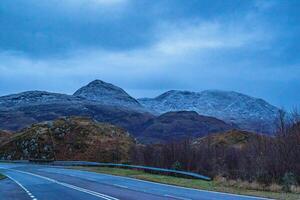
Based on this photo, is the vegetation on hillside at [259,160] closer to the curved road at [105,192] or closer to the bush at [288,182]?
the bush at [288,182]

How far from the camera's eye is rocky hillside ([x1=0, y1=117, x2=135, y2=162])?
73806 millimetres

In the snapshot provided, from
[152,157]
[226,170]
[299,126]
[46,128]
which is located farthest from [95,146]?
[299,126]

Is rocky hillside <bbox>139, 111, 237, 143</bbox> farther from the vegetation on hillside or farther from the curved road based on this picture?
the curved road

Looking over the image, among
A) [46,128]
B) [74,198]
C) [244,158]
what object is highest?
[46,128]

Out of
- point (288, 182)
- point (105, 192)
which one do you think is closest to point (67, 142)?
point (105, 192)

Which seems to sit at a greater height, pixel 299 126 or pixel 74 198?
pixel 299 126

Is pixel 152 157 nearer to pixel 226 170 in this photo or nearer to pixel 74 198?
pixel 226 170

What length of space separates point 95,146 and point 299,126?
5029cm

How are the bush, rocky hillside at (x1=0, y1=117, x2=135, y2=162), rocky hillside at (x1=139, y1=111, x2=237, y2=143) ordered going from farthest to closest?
1. rocky hillside at (x1=139, y1=111, x2=237, y2=143)
2. rocky hillside at (x1=0, y1=117, x2=135, y2=162)
3. the bush

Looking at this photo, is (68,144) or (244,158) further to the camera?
(68,144)

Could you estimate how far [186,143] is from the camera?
42.8 metres

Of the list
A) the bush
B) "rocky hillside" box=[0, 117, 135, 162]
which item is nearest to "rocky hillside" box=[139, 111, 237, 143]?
"rocky hillside" box=[0, 117, 135, 162]

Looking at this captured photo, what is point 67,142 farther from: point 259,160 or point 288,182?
point 288,182

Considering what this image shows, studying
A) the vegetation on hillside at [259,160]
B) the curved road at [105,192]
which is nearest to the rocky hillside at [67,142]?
the vegetation on hillside at [259,160]
